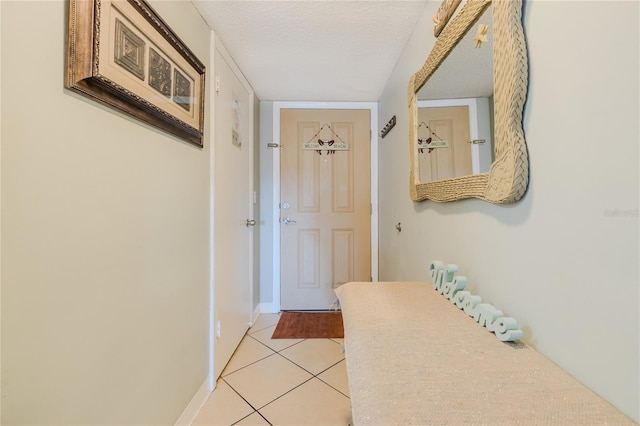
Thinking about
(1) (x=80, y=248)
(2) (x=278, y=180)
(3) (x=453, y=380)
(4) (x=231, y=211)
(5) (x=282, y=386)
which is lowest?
(5) (x=282, y=386)

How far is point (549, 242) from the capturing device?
2.07ft

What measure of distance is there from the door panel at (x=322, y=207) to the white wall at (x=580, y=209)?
192 cm

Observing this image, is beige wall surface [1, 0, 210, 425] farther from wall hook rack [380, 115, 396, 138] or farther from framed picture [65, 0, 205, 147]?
wall hook rack [380, 115, 396, 138]

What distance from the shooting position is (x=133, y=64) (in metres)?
0.93

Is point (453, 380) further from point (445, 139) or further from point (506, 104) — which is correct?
point (445, 139)

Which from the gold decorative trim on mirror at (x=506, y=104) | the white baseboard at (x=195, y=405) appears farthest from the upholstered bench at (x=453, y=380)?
the white baseboard at (x=195, y=405)

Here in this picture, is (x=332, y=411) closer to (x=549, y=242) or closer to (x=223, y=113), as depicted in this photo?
(x=549, y=242)

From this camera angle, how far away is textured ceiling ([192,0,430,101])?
1.41 metres

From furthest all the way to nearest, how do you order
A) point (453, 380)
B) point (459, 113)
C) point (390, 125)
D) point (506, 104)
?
point (390, 125) → point (459, 113) → point (506, 104) → point (453, 380)

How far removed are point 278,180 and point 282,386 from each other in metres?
1.79

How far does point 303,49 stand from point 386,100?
86 centimetres

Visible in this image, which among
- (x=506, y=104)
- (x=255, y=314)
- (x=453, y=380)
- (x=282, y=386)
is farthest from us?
(x=255, y=314)

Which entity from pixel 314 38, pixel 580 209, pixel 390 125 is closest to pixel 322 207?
pixel 390 125

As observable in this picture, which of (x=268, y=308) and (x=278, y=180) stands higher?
(x=278, y=180)
